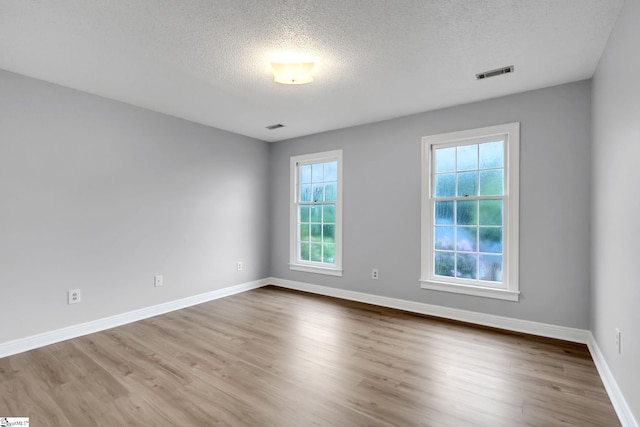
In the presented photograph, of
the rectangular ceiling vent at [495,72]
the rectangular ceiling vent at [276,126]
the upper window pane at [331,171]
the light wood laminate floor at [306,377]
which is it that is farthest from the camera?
the upper window pane at [331,171]

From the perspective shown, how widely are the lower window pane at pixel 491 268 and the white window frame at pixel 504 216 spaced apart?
6 cm

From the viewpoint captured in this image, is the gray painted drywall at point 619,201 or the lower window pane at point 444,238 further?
the lower window pane at point 444,238

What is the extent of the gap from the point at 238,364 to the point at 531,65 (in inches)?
136

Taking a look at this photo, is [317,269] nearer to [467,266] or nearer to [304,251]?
[304,251]

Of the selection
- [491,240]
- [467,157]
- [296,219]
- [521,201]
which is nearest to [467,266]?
[491,240]

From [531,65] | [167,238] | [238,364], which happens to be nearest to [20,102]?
[167,238]

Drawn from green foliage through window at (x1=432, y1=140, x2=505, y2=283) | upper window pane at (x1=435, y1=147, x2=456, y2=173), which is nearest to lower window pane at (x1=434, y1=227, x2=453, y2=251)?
green foliage through window at (x1=432, y1=140, x2=505, y2=283)

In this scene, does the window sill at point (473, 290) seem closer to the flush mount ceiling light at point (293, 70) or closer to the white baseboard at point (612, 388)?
the white baseboard at point (612, 388)

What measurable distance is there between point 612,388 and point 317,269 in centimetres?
339

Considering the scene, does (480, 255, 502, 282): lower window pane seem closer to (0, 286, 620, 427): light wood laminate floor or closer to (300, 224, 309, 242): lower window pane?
(0, 286, 620, 427): light wood laminate floor

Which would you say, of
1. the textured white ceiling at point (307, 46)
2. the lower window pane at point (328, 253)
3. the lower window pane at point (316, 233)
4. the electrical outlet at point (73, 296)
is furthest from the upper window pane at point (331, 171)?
the electrical outlet at point (73, 296)

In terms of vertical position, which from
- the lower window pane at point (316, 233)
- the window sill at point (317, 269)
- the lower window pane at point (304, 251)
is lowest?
the window sill at point (317, 269)

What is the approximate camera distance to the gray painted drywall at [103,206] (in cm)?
275

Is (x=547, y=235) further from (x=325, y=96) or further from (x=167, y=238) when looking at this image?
(x=167, y=238)
